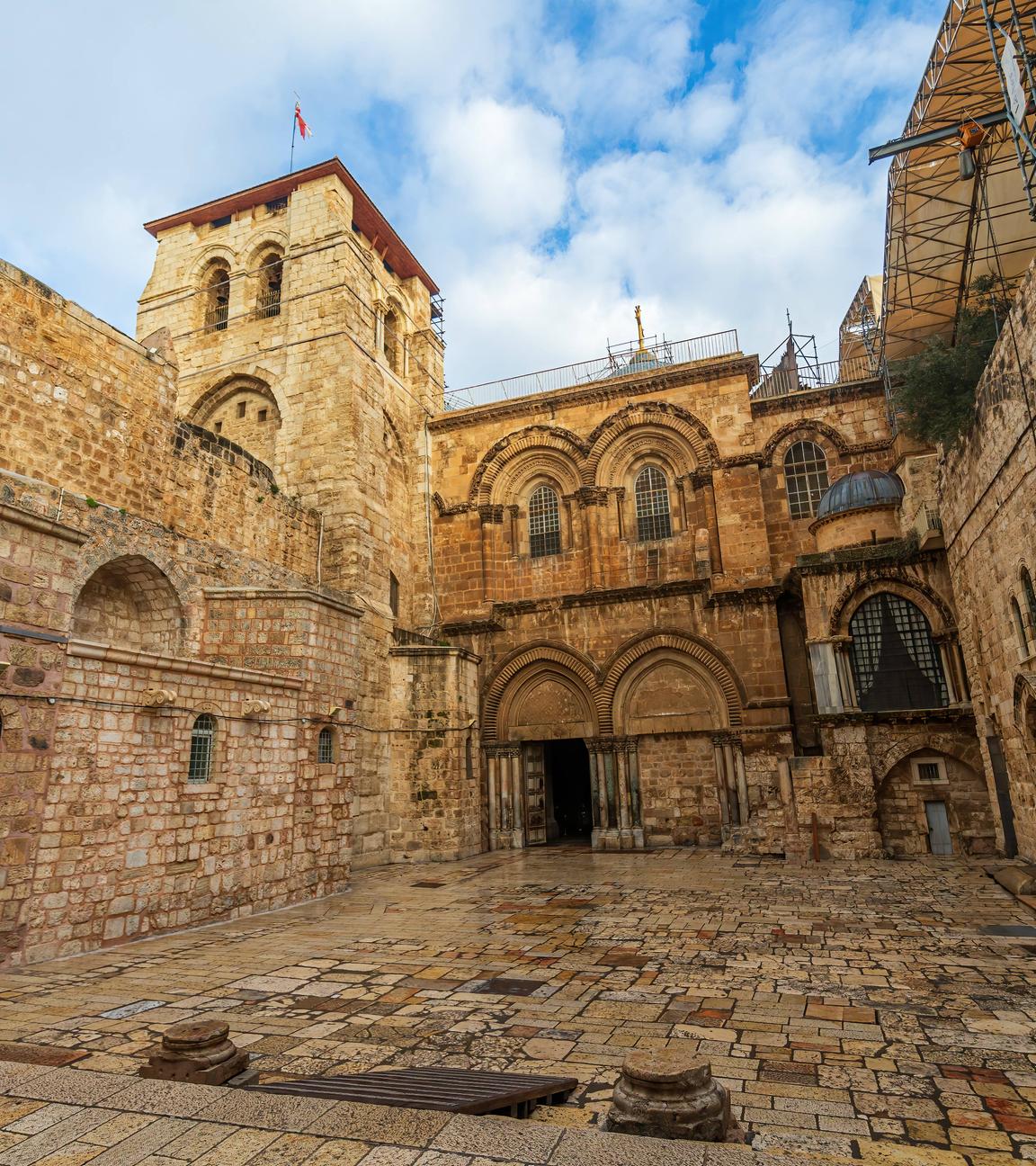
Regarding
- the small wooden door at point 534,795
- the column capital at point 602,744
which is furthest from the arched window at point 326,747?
the column capital at point 602,744

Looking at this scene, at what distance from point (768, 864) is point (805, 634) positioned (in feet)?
17.2

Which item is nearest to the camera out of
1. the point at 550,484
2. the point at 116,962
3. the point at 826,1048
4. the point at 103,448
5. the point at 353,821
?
the point at 826,1048

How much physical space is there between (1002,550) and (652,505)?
9.09 m

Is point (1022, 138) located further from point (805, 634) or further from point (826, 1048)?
point (826, 1048)

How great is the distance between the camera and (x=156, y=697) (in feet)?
29.7

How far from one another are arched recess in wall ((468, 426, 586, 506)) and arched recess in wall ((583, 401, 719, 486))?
0.64 m

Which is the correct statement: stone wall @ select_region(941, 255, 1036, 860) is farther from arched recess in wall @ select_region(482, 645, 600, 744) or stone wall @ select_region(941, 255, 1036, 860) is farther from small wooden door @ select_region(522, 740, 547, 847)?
small wooden door @ select_region(522, 740, 547, 847)

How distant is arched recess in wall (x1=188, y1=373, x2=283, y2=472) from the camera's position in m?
18.6

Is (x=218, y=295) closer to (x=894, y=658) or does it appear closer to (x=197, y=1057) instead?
(x=894, y=658)

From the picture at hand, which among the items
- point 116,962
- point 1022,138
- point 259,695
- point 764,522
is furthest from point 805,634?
point 116,962

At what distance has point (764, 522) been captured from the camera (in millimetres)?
17422

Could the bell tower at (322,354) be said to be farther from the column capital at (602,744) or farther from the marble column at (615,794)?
the marble column at (615,794)

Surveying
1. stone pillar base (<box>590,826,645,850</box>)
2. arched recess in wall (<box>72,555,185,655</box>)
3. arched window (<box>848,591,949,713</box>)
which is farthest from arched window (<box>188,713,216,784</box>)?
arched window (<box>848,591,949,713</box>)

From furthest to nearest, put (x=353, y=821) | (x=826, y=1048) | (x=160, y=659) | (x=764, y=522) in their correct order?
(x=764, y=522) < (x=353, y=821) < (x=160, y=659) < (x=826, y=1048)
